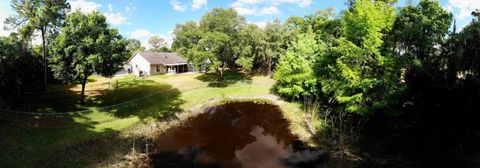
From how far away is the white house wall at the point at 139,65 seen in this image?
209 feet

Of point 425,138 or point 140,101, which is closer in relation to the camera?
point 425,138

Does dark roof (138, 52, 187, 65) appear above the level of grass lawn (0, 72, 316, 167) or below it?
above

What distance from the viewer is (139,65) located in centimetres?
6500

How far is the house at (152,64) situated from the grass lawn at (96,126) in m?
18.9

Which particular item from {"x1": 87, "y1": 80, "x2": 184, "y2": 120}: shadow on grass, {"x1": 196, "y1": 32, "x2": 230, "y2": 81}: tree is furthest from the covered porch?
{"x1": 87, "y1": 80, "x2": 184, "y2": 120}: shadow on grass

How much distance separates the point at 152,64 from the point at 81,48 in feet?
117

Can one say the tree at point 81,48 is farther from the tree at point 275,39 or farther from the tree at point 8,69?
the tree at point 275,39

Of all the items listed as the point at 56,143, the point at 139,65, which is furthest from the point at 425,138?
the point at 139,65

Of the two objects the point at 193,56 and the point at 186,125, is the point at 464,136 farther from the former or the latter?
the point at 193,56

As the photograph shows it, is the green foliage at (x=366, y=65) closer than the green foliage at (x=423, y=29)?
Yes

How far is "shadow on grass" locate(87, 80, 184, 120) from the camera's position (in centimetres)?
3149

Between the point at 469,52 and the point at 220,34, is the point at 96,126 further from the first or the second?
the point at 469,52

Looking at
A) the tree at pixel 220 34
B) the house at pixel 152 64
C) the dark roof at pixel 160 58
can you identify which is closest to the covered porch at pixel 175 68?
the house at pixel 152 64

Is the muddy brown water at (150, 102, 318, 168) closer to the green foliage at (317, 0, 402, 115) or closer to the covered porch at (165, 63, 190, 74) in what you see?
the green foliage at (317, 0, 402, 115)
